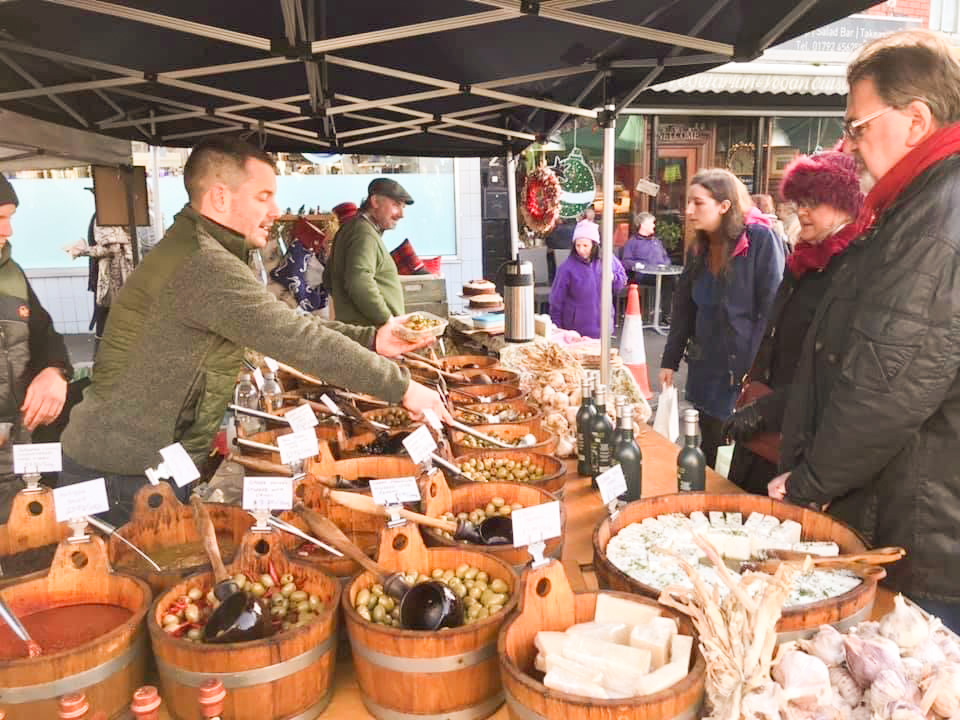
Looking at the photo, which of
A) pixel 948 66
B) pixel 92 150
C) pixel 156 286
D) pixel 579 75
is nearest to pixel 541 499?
pixel 156 286

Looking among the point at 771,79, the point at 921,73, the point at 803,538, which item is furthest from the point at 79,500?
the point at 771,79

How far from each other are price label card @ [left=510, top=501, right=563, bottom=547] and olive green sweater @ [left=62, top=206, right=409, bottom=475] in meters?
0.78

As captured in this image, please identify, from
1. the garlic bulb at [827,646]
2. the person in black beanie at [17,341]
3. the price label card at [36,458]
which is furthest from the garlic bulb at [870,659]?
the person in black beanie at [17,341]

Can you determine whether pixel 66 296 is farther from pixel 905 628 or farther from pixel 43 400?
pixel 905 628

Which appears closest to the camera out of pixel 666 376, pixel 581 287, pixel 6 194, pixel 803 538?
pixel 803 538

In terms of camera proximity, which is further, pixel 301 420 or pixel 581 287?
pixel 581 287

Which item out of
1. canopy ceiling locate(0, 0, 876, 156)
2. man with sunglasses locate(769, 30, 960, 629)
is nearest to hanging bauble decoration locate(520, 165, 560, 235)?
canopy ceiling locate(0, 0, 876, 156)

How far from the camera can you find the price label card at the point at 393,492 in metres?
1.59

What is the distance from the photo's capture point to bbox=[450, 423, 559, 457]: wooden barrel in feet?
7.70

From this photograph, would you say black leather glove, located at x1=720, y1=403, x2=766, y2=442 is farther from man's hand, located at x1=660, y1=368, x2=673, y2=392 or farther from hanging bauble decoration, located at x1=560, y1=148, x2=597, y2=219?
hanging bauble decoration, located at x1=560, y1=148, x2=597, y2=219

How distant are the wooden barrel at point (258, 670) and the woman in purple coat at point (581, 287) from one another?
547 cm

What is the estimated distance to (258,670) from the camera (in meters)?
1.24

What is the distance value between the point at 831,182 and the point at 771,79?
25.3 feet

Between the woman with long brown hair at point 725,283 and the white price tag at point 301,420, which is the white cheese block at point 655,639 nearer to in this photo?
the white price tag at point 301,420
